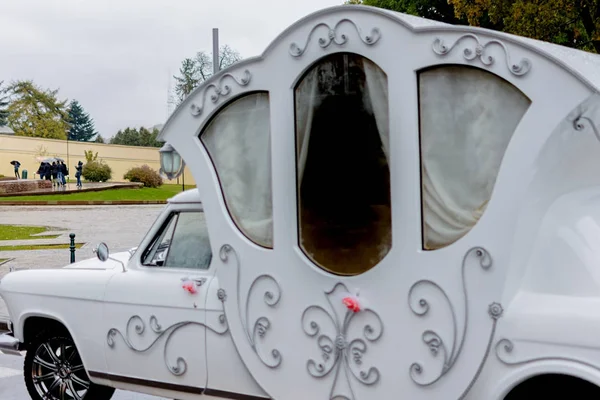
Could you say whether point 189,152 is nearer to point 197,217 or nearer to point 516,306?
point 197,217

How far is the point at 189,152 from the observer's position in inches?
211

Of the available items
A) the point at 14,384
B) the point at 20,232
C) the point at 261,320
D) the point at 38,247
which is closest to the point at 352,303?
the point at 261,320

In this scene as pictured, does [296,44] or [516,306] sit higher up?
[296,44]

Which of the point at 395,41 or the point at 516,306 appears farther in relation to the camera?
the point at 395,41

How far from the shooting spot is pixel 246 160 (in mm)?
5121

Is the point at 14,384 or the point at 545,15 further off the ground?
the point at 545,15

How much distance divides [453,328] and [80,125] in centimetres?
12436

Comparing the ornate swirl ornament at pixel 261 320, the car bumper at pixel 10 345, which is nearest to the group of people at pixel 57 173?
the car bumper at pixel 10 345

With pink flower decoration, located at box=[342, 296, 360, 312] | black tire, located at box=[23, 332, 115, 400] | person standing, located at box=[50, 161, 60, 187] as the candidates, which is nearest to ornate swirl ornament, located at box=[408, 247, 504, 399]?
pink flower decoration, located at box=[342, 296, 360, 312]

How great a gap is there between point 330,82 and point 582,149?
4.85 feet

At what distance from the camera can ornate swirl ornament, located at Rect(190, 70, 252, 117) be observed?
501cm

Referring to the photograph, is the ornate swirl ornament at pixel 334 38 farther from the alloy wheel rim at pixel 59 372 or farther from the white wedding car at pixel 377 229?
the alloy wheel rim at pixel 59 372

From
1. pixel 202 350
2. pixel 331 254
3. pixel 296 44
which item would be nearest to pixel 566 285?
pixel 331 254

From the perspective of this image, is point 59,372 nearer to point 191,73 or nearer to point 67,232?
point 67,232
